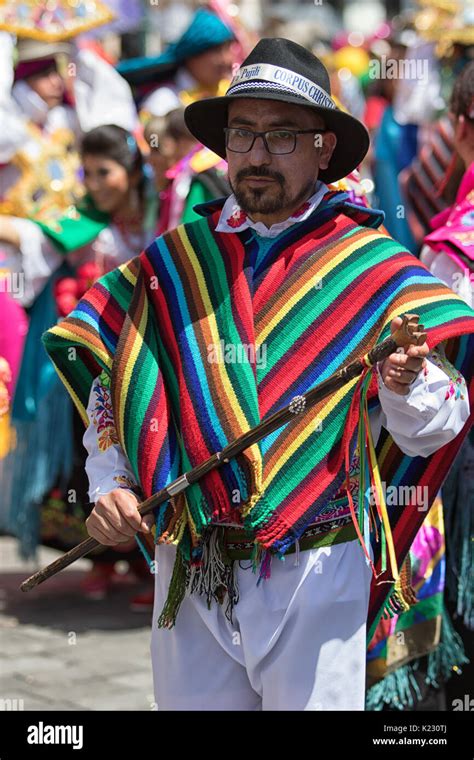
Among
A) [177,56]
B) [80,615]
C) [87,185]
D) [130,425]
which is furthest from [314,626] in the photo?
[177,56]

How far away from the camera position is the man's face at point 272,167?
2816mm

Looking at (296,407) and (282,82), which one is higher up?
(282,82)

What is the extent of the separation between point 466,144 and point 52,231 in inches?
92.7

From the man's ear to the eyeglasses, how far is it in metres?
0.09

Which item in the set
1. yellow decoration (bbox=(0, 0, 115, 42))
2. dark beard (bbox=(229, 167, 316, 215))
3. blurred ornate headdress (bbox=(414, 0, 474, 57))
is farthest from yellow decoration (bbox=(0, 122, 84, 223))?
dark beard (bbox=(229, 167, 316, 215))

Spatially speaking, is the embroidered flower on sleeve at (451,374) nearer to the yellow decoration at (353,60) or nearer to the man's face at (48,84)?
the man's face at (48,84)

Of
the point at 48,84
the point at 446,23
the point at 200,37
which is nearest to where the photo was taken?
the point at 200,37

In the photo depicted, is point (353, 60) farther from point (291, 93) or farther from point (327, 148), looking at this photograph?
point (291, 93)

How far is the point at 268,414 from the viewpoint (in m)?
2.79

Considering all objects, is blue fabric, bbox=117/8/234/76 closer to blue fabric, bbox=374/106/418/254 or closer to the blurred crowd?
the blurred crowd

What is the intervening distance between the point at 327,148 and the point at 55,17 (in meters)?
5.66

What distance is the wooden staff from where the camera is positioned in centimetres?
251

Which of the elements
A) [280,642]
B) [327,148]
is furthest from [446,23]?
[280,642]
